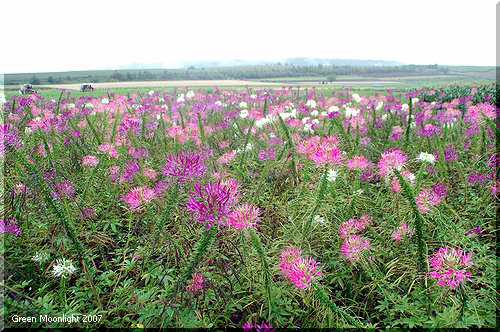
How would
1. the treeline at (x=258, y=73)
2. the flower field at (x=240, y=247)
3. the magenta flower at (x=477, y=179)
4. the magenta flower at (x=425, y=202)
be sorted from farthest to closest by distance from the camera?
1. the treeline at (x=258, y=73)
2. the magenta flower at (x=477, y=179)
3. the magenta flower at (x=425, y=202)
4. the flower field at (x=240, y=247)

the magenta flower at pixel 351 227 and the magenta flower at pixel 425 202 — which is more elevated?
the magenta flower at pixel 425 202

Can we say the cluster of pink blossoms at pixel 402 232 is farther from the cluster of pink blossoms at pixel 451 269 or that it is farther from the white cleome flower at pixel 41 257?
the white cleome flower at pixel 41 257

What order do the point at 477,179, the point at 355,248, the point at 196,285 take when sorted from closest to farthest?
the point at 196,285, the point at 355,248, the point at 477,179

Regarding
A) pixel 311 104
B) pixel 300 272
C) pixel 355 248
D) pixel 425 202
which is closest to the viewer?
pixel 300 272

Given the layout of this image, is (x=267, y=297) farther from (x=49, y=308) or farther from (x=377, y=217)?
(x=377, y=217)

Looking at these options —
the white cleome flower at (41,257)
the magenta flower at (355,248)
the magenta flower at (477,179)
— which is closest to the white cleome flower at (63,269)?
the white cleome flower at (41,257)

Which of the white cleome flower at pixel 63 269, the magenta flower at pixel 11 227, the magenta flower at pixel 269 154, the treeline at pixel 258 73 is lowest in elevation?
the white cleome flower at pixel 63 269

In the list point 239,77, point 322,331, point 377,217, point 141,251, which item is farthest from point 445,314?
point 239,77

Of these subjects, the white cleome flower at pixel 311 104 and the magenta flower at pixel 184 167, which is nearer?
the magenta flower at pixel 184 167

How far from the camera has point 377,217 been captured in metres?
2.90

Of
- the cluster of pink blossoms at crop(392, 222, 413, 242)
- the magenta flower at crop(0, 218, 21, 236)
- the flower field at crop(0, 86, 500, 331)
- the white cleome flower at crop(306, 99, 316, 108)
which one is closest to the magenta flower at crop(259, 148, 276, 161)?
the flower field at crop(0, 86, 500, 331)

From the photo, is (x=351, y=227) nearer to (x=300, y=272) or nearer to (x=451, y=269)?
(x=451, y=269)

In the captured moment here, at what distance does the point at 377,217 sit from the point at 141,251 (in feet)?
7.46

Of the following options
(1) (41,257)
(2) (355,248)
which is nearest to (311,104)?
(2) (355,248)
